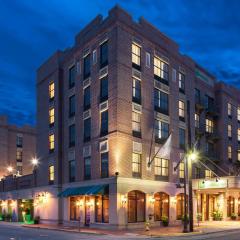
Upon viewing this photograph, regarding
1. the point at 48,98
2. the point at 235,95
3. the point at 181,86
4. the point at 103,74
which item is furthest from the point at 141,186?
the point at 235,95

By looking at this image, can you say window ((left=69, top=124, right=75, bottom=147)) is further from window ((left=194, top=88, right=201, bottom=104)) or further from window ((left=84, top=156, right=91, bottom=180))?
window ((left=194, top=88, right=201, bottom=104))

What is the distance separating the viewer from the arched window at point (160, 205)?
1729 inches

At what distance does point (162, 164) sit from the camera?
4588cm

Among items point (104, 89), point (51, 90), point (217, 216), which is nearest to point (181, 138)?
point (217, 216)

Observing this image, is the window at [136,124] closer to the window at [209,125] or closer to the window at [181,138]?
the window at [181,138]

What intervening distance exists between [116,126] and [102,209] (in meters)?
8.29

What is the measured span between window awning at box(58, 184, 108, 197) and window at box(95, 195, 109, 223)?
119 centimetres

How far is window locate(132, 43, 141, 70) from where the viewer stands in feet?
142

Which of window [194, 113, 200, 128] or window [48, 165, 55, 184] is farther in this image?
window [194, 113, 200, 128]

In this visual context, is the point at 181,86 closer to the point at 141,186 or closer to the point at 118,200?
the point at 141,186

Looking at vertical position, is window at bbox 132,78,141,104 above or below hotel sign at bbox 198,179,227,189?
above

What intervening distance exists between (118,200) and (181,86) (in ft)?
61.0

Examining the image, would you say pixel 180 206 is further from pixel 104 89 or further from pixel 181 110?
pixel 104 89

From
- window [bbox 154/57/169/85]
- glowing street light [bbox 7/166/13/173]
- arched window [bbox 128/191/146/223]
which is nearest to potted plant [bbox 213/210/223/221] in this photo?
arched window [bbox 128/191/146/223]
